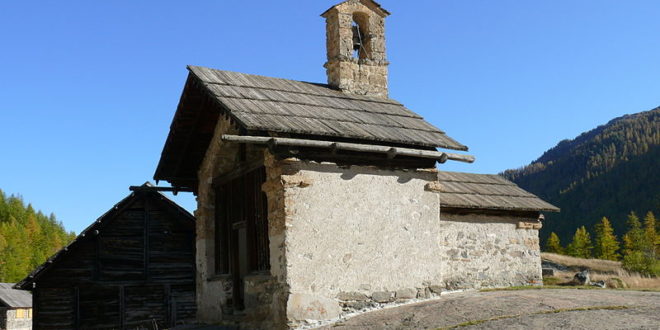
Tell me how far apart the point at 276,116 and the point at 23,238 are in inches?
3264

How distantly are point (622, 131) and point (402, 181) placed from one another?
14186 cm

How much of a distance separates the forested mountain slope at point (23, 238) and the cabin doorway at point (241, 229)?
64.0 m

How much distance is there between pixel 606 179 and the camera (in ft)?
379

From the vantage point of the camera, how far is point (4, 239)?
8006cm

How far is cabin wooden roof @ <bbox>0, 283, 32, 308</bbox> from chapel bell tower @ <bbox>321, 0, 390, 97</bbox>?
1271 inches

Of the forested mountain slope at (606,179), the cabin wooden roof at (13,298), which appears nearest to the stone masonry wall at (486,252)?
the cabin wooden roof at (13,298)

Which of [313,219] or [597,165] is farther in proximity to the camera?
[597,165]

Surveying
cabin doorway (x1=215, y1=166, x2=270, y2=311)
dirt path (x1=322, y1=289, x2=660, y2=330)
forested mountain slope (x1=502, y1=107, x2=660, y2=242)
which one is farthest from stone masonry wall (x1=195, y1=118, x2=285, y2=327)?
forested mountain slope (x1=502, y1=107, x2=660, y2=242)

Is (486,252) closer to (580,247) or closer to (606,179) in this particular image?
(580,247)

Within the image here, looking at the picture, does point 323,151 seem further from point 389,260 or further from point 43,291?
point 43,291

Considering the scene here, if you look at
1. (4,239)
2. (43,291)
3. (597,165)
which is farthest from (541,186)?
(43,291)

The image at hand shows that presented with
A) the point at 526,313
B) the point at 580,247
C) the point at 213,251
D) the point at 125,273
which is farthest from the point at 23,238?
the point at 526,313

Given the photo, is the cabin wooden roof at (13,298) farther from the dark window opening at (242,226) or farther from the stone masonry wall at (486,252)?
the stone masonry wall at (486,252)

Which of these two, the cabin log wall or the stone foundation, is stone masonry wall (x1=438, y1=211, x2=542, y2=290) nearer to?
the cabin log wall
